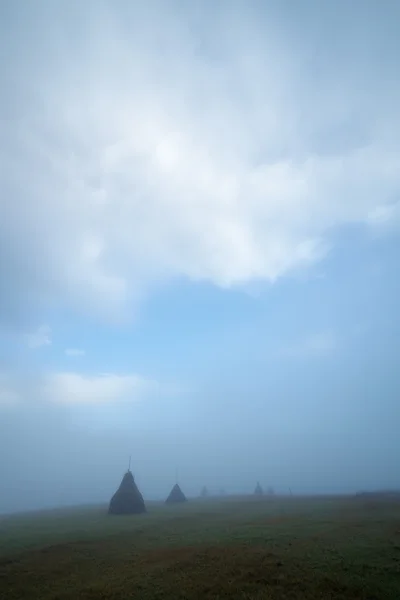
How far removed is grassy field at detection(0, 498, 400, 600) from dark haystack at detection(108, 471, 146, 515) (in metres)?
14.3

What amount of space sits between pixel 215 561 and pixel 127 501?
32.3 m

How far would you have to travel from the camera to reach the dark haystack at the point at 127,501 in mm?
48719

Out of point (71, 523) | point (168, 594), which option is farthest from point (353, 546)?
point (71, 523)

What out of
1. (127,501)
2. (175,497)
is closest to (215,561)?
(127,501)

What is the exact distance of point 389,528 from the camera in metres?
27.8

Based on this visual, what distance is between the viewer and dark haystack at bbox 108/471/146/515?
Answer: 48.7 m

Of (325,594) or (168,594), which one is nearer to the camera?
(325,594)

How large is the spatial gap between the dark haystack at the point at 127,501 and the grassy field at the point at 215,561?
14325mm

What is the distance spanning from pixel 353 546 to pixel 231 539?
30.8ft

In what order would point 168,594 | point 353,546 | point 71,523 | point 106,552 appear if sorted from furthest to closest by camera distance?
point 71,523, point 106,552, point 353,546, point 168,594

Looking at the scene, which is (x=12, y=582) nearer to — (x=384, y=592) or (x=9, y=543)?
(x=9, y=543)

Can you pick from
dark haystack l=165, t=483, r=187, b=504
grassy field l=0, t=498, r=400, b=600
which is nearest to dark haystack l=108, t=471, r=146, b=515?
grassy field l=0, t=498, r=400, b=600

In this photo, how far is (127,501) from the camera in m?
49.3

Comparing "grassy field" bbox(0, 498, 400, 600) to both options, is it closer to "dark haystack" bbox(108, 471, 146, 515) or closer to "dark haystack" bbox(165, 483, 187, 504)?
"dark haystack" bbox(108, 471, 146, 515)
